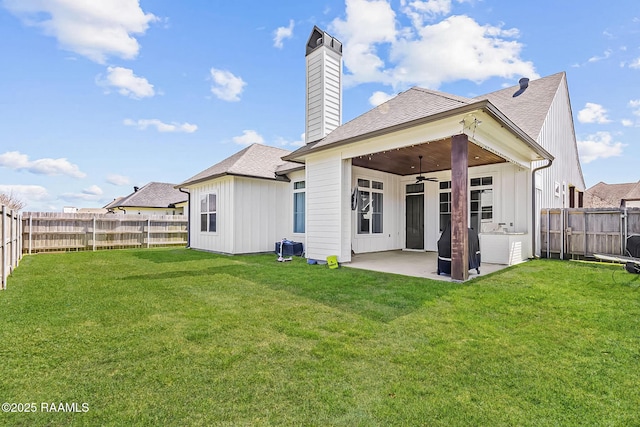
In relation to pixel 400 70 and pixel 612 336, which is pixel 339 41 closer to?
pixel 400 70

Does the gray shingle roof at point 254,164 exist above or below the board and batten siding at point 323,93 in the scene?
below

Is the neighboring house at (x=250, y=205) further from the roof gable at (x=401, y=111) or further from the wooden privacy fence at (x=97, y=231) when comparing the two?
the wooden privacy fence at (x=97, y=231)

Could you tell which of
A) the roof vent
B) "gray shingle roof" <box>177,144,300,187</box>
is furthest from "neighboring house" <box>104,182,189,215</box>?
the roof vent

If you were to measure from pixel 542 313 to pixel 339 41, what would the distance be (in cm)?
916

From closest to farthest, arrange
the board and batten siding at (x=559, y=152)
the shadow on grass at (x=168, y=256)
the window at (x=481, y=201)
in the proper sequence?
the shadow on grass at (x=168, y=256), the window at (x=481, y=201), the board and batten siding at (x=559, y=152)

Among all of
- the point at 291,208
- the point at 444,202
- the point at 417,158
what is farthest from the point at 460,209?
the point at 291,208

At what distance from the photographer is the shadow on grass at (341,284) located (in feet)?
13.1

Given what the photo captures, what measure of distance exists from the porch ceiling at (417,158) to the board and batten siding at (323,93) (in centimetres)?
157

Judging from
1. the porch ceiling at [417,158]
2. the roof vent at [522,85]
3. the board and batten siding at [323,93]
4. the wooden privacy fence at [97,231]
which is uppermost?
the roof vent at [522,85]

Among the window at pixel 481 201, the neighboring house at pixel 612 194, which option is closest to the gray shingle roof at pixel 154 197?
the window at pixel 481 201

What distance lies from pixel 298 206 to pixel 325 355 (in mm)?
7911

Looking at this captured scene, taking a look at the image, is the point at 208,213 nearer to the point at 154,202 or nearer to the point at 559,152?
the point at 559,152

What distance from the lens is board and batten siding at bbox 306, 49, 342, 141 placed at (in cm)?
911

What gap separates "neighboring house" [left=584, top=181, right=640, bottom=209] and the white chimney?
25.5m
